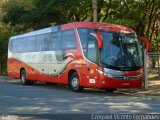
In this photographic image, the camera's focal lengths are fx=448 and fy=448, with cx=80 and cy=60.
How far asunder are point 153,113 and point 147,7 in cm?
1871

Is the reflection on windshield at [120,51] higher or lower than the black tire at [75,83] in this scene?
higher

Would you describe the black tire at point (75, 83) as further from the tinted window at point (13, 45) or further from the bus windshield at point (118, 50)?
the tinted window at point (13, 45)

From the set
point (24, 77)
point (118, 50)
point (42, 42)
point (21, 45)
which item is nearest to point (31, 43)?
point (42, 42)

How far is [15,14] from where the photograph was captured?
37.9 meters

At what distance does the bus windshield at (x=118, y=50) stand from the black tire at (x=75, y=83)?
64.0 inches

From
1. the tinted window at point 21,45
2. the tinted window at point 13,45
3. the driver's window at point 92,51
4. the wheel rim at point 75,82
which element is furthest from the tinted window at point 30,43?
the driver's window at point 92,51

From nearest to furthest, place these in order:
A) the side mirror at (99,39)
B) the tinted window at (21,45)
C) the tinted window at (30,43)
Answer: the side mirror at (99,39) → the tinted window at (30,43) → the tinted window at (21,45)

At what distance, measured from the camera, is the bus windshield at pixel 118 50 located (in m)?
19.8

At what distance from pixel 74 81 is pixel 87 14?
11.7m

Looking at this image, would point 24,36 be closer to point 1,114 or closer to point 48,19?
point 48,19

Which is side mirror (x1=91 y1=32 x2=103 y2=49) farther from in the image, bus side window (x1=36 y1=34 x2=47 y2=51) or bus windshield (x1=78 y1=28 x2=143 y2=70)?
bus side window (x1=36 y1=34 x2=47 y2=51)

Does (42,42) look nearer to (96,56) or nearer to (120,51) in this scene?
(96,56)

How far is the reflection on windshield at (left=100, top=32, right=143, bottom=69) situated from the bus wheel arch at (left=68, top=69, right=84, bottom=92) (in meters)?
2.12

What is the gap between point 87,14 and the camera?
3234cm
